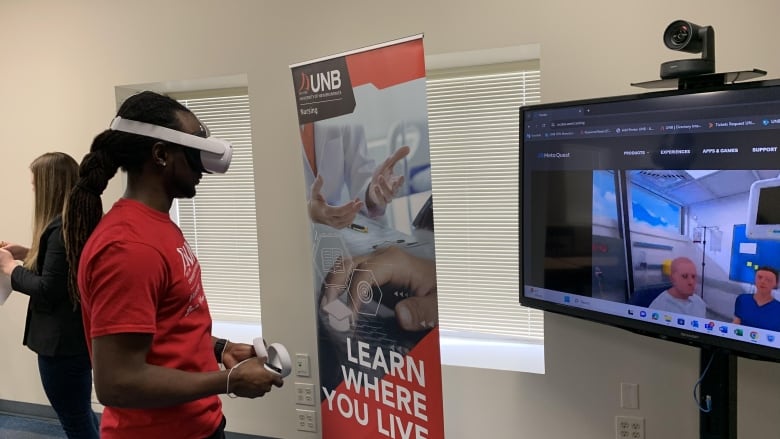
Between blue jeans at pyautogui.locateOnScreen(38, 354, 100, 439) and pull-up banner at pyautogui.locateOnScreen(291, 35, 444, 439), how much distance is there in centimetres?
103

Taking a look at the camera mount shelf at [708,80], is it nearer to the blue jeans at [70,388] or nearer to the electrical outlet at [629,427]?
the electrical outlet at [629,427]

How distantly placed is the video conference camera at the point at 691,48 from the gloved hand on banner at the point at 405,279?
40.8 inches

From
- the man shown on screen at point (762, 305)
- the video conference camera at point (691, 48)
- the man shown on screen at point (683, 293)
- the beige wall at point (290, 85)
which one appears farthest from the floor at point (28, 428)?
the video conference camera at point (691, 48)

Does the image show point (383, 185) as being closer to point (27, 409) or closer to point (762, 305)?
point (762, 305)

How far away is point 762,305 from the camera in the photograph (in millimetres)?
1526

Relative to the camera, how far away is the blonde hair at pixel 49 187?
2.40m

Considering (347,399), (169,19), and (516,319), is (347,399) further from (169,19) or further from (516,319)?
(169,19)

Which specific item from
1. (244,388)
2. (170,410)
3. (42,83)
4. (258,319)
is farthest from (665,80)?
(42,83)

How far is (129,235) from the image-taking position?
1236 millimetres

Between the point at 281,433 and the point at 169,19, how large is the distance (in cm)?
229

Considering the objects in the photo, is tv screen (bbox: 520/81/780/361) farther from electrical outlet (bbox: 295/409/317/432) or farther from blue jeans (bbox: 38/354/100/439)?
blue jeans (bbox: 38/354/100/439)

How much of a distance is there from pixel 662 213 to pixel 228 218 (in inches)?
105

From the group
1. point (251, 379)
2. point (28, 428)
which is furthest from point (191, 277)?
point (28, 428)

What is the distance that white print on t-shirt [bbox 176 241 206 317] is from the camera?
137 centimetres
